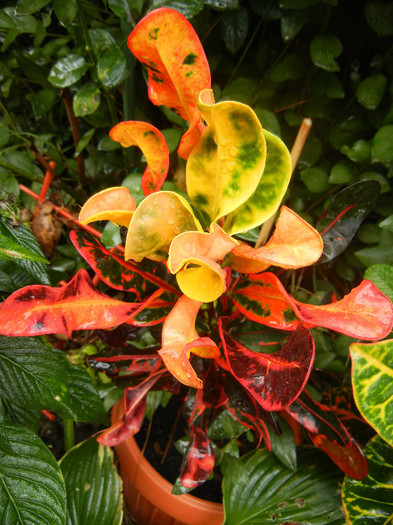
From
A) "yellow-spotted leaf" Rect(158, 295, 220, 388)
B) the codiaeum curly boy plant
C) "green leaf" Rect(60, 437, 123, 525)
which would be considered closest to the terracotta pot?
"green leaf" Rect(60, 437, 123, 525)

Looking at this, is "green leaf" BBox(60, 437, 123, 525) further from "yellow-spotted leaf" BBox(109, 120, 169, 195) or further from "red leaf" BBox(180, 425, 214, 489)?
"yellow-spotted leaf" BBox(109, 120, 169, 195)

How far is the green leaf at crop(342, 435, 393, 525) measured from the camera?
1.94 ft

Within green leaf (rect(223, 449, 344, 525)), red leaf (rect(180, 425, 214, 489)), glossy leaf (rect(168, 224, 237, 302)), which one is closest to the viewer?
glossy leaf (rect(168, 224, 237, 302))

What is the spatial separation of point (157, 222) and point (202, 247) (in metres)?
0.06

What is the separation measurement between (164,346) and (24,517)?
1.03 ft

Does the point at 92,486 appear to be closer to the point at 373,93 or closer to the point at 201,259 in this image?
the point at 201,259

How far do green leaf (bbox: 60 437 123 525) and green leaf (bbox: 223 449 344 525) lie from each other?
0.20 meters

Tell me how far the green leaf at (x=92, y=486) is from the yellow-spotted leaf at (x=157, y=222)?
19.8 inches

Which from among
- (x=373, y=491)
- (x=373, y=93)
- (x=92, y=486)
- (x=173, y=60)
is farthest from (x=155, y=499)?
(x=373, y=93)

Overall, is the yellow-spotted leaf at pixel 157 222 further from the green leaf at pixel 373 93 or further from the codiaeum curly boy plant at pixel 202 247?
the green leaf at pixel 373 93

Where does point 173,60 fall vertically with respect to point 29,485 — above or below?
above

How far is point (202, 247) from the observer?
374 millimetres

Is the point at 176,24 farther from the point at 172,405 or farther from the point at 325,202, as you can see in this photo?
the point at 172,405

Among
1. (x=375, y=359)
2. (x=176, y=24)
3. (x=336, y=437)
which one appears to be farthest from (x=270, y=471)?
(x=176, y=24)
